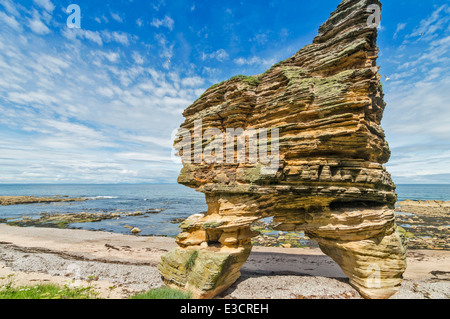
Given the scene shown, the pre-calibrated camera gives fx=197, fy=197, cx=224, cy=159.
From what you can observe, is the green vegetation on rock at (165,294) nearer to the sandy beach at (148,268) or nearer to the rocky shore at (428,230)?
the sandy beach at (148,268)

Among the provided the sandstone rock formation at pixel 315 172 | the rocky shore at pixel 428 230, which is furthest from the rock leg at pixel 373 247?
the rocky shore at pixel 428 230

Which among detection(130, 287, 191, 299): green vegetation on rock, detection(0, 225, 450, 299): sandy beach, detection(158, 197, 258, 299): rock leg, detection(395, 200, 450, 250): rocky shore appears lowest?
detection(395, 200, 450, 250): rocky shore

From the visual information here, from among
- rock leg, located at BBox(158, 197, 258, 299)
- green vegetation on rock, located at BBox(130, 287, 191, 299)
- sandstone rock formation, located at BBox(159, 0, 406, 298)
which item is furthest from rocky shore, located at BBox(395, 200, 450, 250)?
green vegetation on rock, located at BBox(130, 287, 191, 299)

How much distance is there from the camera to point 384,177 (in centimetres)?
1209

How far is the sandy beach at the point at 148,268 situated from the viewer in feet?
42.8

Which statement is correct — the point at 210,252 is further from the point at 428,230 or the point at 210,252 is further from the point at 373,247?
the point at 428,230

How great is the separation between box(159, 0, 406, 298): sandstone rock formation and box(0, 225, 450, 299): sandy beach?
2123 millimetres

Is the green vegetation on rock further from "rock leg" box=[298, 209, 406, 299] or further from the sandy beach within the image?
"rock leg" box=[298, 209, 406, 299]

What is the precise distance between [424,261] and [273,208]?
22301 millimetres

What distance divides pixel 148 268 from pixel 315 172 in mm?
16758

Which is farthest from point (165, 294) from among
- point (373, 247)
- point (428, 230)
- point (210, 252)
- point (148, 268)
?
point (428, 230)

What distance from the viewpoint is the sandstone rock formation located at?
1092 centimetres

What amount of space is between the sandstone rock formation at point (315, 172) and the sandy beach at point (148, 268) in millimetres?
2123
